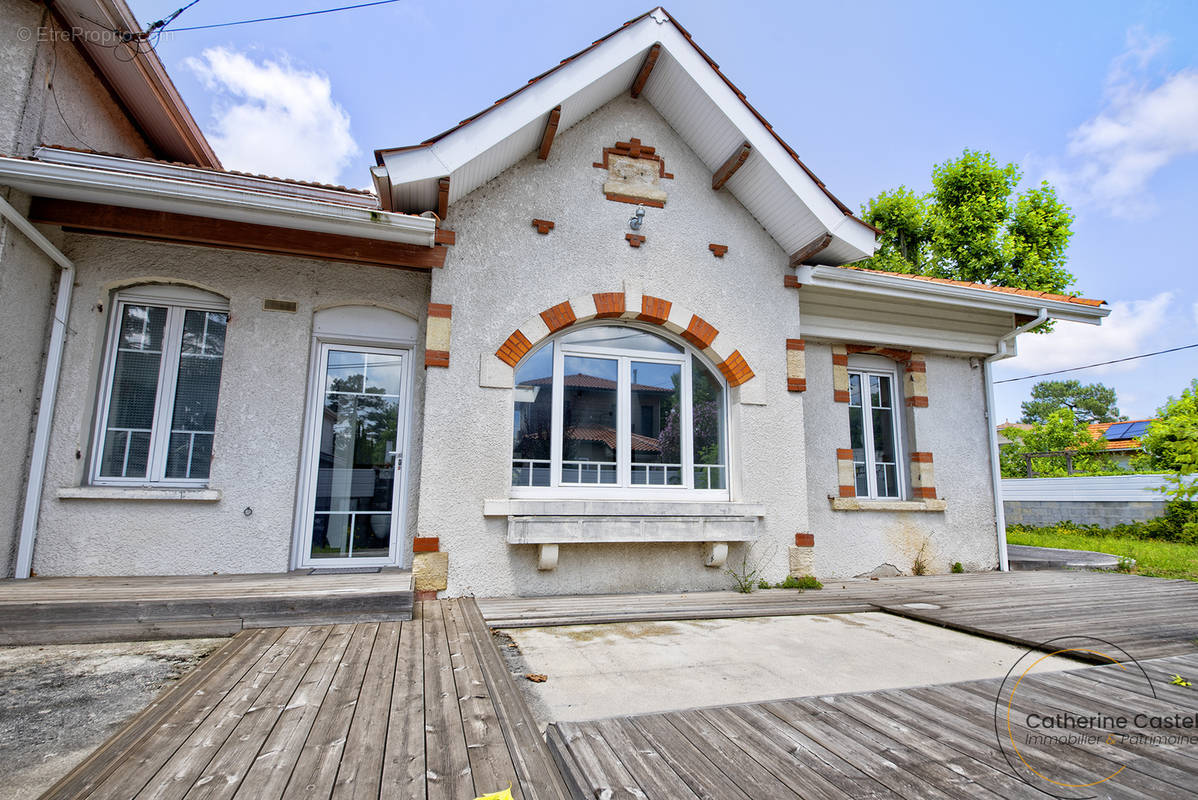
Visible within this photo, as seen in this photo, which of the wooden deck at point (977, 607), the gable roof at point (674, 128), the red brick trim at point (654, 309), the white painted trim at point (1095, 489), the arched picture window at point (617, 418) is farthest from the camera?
the white painted trim at point (1095, 489)

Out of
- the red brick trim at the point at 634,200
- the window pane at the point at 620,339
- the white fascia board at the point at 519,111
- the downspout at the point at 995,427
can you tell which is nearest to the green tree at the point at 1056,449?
the downspout at the point at 995,427

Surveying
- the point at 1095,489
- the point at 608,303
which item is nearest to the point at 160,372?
the point at 608,303

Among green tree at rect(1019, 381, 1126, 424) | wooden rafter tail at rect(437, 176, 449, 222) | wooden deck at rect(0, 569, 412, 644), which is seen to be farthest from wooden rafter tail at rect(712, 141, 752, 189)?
green tree at rect(1019, 381, 1126, 424)

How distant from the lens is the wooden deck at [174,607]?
3258 millimetres

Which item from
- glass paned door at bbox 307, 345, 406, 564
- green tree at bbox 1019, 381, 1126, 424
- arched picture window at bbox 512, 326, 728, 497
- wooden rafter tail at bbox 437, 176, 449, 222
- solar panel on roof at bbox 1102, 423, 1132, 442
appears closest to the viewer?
wooden rafter tail at bbox 437, 176, 449, 222

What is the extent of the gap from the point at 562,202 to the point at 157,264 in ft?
11.9

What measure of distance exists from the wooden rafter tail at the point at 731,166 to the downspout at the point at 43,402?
19.1 ft

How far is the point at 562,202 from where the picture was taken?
527 cm

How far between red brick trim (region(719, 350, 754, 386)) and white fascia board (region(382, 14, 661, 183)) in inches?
112

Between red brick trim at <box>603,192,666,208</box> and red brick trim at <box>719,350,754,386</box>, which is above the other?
red brick trim at <box>603,192,666,208</box>

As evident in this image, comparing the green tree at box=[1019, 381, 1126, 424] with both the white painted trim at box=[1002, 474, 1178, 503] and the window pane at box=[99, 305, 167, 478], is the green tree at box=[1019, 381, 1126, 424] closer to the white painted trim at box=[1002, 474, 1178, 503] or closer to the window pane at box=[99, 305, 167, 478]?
the white painted trim at box=[1002, 474, 1178, 503]

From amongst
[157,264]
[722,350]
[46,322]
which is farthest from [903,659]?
[46,322]

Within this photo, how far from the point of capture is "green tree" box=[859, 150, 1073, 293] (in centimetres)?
1462

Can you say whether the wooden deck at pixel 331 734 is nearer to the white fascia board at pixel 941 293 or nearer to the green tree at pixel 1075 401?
the white fascia board at pixel 941 293
